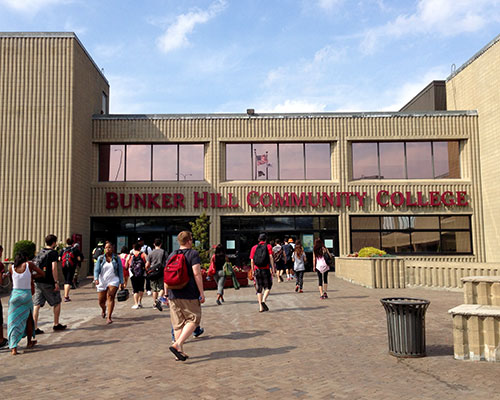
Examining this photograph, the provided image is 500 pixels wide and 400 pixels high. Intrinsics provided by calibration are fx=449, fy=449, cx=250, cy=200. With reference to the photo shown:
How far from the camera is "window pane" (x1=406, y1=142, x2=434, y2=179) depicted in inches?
931

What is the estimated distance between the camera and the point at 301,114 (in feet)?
78.1

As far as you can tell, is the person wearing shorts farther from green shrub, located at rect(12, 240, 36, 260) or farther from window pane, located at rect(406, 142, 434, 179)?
window pane, located at rect(406, 142, 434, 179)

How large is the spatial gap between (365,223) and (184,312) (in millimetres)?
18140

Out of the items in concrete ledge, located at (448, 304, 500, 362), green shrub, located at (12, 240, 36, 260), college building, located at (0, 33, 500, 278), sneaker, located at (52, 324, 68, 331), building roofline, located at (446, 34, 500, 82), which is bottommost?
sneaker, located at (52, 324, 68, 331)

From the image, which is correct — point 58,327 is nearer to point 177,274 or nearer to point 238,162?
point 177,274

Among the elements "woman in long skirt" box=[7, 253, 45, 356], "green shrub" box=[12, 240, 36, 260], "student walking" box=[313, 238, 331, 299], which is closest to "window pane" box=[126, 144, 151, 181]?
"green shrub" box=[12, 240, 36, 260]

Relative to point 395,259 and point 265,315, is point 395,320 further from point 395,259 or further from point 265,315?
point 395,259

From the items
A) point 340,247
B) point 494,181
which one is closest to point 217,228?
point 340,247

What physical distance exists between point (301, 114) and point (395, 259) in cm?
1080

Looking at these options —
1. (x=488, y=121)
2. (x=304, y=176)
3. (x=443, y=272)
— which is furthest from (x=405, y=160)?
(x=443, y=272)

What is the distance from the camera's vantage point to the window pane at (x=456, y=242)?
23062 millimetres

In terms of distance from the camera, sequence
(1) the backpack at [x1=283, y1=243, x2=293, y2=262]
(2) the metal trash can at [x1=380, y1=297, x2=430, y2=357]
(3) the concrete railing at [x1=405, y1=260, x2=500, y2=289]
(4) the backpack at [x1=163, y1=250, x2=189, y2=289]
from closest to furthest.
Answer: (2) the metal trash can at [x1=380, y1=297, x2=430, y2=357]
(4) the backpack at [x1=163, y1=250, x2=189, y2=289]
(3) the concrete railing at [x1=405, y1=260, x2=500, y2=289]
(1) the backpack at [x1=283, y1=243, x2=293, y2=262]

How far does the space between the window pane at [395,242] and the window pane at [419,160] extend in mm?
3127

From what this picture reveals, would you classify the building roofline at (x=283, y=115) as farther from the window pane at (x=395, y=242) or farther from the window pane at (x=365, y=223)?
the window pane at (x=395, y=242)
